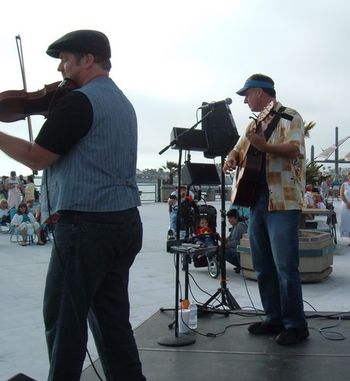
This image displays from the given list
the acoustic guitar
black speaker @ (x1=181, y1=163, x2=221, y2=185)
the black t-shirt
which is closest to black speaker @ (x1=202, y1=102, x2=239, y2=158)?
black speaker @ (x1=181, y1=163, x2=221, y2=185)

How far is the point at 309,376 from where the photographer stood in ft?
9.89

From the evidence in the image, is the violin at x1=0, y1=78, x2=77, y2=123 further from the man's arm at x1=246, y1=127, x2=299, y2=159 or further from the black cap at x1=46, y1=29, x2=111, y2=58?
the man's arm at x1=246, y1=127, x2=299, y2=159

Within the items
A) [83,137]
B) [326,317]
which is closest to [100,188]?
[83,137]

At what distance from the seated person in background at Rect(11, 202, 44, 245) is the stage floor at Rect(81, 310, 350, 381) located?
23.8 ft

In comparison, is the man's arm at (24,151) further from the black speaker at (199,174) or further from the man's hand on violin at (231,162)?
the black speaker at (199,174)

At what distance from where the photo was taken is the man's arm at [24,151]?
222 centimetres

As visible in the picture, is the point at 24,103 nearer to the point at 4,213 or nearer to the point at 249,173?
the point at 249,173

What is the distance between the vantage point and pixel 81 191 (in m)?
2.31

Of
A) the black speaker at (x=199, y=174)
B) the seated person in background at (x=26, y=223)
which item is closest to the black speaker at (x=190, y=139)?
the black speaker at (x=199, y=174)

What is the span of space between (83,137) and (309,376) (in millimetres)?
1880

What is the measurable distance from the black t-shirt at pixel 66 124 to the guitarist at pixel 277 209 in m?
1.53

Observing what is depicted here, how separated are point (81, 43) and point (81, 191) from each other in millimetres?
653

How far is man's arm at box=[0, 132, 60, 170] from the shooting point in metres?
2.22

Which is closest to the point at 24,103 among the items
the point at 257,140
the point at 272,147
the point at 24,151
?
the point at 24,151
